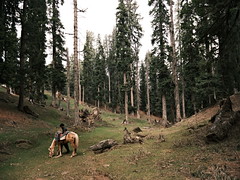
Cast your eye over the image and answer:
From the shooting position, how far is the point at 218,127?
892 centimetres

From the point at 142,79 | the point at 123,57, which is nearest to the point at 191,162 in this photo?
the point at 123,57

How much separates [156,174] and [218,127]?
16.1 ft

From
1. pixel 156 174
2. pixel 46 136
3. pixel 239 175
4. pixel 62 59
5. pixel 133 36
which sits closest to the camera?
pixel 239 175

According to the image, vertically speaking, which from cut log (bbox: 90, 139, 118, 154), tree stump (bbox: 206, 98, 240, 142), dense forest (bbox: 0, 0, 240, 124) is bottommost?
cut log (bbox: 90, 139, 118, 154)

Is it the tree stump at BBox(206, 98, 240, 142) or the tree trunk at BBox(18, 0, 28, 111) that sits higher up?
the tree trunk at BBox(18, 0, 28, 111)

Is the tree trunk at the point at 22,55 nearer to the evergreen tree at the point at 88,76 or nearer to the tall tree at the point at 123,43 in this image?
the tall tree at the point at 123,43

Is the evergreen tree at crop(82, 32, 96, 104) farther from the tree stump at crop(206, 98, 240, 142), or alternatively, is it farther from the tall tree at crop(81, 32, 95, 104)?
the tree stump at crop(206, 98, 240, 142)

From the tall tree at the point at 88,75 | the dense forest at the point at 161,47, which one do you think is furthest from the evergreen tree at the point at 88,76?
the dense forest at the point at 161,47

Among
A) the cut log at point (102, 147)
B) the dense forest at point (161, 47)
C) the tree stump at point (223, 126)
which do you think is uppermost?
the dense forest at point (161, 47)

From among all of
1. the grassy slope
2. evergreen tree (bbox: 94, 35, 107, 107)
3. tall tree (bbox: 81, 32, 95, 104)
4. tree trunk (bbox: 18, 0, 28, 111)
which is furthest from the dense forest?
tall tree (bbox: 81, 32, 95, 104)

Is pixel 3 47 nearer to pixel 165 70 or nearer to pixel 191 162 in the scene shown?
pixel 191 162

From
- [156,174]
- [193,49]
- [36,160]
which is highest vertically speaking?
[193,49]

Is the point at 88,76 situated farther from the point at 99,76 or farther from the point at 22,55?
the point at 22,55

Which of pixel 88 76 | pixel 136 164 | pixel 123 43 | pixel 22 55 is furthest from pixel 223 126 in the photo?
pixel 88 76
